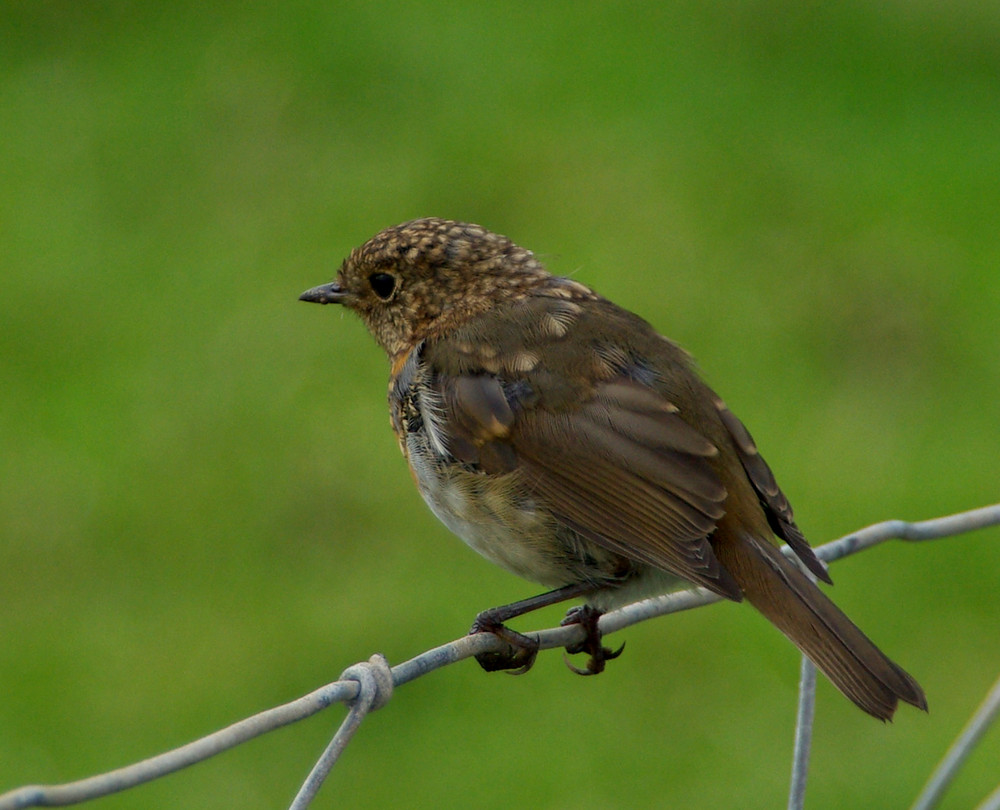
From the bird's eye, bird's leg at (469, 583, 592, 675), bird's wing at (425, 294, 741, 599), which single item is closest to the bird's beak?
the bird's eye

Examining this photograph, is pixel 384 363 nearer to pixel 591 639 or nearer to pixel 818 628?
pixel 591 639

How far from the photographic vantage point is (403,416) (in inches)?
148

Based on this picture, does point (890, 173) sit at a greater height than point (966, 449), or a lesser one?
greater

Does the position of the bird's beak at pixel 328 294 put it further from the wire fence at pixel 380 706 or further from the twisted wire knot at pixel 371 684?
the twisted wire knot at pixel 371 684

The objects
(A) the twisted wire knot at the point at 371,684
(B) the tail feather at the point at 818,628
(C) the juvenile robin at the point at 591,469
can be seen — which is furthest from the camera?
(C) the juvenile robin at the point at 591,469

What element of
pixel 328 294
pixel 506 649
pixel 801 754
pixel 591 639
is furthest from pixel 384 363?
pixel 801 754

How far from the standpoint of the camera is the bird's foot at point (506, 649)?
131 inches

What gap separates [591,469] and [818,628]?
1.95 ft

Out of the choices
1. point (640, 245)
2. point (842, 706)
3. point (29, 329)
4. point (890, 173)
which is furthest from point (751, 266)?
point (29, 329)

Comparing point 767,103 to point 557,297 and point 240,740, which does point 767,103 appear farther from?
point 240,740

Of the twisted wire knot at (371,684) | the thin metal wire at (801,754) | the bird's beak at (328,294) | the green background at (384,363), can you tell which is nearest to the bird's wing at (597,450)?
the thin metal wire at (801,754)

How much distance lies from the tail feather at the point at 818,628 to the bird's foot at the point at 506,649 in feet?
1.44

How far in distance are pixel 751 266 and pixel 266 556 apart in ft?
9.63

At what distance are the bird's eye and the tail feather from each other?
115 cm
